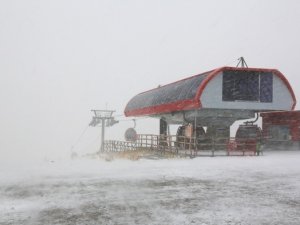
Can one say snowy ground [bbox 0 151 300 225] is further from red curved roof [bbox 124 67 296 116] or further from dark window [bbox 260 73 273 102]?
dark window [bbox 260 73 273 102]

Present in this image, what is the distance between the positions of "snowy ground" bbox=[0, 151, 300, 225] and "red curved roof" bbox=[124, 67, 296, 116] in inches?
310

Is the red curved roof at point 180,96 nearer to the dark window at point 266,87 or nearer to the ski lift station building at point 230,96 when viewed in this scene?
the ski lift station building at point 230,96

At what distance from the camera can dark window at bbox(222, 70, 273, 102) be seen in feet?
79.5

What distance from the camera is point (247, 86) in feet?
81.8

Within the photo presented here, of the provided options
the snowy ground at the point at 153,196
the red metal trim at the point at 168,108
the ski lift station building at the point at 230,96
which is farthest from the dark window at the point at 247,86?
the snowy ground at the point at 153,196

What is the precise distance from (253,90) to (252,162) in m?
7.33

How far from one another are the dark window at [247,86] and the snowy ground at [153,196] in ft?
28.6

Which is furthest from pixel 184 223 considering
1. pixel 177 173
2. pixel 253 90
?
pixel 253 90

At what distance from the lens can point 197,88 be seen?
23672mm

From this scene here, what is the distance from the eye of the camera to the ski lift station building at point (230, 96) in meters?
23.6

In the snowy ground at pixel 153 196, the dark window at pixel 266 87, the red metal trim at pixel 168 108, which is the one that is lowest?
the snowy ground at pixel 153 196

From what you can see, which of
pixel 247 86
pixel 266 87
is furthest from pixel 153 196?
pixel 266 87

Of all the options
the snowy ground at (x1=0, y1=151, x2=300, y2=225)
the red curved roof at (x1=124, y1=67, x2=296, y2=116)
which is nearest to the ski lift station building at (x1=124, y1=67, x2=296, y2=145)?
the red curved roof at (x1=124, y1=67, x2=296, y2=116)

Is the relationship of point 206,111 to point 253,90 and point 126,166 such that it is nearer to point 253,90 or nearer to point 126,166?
point 253,90
